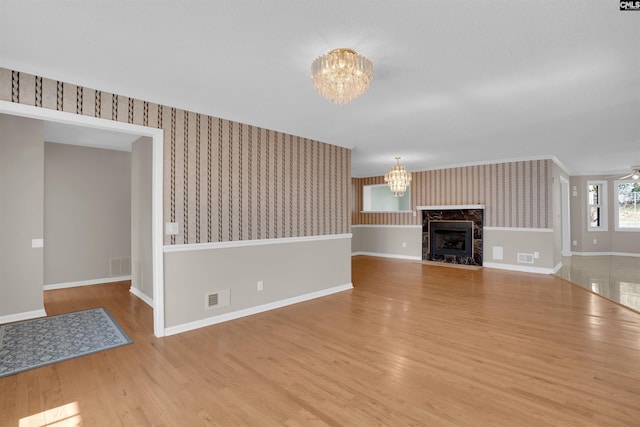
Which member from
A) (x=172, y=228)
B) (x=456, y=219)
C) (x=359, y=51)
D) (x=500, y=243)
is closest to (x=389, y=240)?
(x=456, y=219)

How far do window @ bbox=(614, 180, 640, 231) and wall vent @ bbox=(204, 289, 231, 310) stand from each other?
11245mm

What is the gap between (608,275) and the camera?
252 inches

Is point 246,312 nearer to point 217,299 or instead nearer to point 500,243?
point 217,299

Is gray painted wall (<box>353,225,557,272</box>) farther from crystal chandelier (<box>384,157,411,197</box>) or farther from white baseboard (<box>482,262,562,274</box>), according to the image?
crystal chandelier (<box>384,157,411,197</box>)

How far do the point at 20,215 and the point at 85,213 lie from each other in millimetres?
1849

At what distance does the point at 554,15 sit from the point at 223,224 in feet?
11.6

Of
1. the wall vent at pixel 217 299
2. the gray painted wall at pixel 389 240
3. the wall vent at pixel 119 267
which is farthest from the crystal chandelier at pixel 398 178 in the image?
the wall vent at pixel 119 267

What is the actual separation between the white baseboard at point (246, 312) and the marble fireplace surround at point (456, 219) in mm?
4004

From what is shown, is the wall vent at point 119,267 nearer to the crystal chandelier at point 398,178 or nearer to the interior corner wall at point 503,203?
the crystal chandelier at point 398,178

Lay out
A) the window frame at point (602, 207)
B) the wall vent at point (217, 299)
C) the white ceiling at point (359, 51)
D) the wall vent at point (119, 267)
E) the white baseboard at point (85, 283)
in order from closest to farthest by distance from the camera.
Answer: the white ceiling at point (359, 51) → the wall vent at point (217, 299) → the white baseboard at point (85, 283) → the wall vent at point (119, 267) → the window frame at point (602, 207)

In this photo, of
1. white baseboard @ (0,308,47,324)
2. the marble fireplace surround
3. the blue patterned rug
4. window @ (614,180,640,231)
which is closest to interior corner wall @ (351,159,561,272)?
the marble fireplace surround

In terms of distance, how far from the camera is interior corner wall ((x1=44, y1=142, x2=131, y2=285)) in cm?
544

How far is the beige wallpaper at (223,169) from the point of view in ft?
9.59

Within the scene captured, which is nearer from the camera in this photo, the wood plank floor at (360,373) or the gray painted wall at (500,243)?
the wood plank floor at (360,373)
